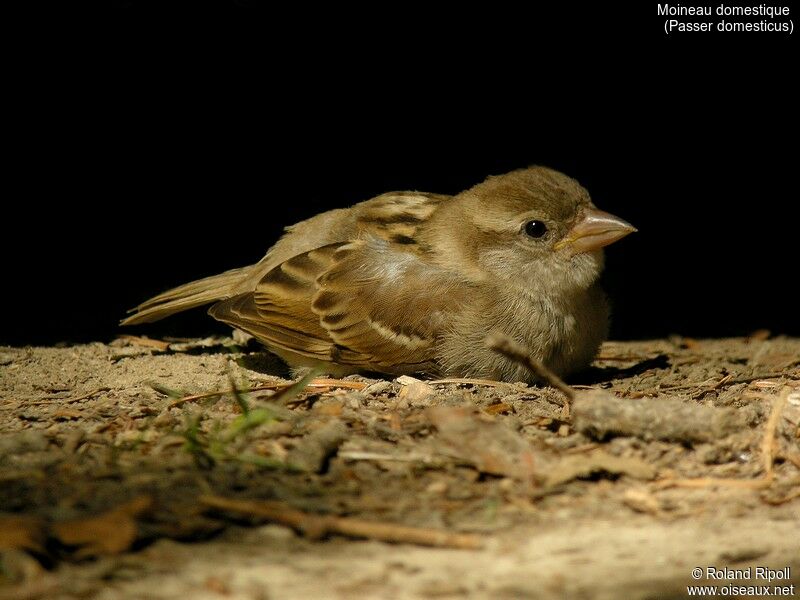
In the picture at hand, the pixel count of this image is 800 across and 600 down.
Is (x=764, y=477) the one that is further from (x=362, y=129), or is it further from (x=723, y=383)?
(x=362, y=129)

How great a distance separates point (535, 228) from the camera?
15.4 ft

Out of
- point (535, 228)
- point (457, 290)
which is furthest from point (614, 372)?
point (457, 290)

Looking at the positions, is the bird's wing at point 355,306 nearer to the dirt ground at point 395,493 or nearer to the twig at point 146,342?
the dirt ground at point 395,493

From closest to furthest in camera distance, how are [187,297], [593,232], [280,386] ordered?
[280,386] < [593,232] < [187,297]

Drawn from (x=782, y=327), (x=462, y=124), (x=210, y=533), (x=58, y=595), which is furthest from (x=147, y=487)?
(x=462, y=124)

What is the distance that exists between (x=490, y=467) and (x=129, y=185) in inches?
214

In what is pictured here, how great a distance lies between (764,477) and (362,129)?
523 cm

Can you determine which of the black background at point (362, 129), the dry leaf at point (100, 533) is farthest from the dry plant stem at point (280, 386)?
the black background at point (362, 129)

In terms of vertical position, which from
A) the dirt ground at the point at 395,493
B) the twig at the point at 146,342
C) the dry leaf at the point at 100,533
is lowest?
the twig at the point at 146,342

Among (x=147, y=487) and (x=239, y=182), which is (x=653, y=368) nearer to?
(x=147, y=487)

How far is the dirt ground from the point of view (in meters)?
2.28

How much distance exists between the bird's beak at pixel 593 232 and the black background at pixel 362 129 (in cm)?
239

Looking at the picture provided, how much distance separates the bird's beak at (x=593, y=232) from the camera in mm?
4551

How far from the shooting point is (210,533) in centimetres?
245
